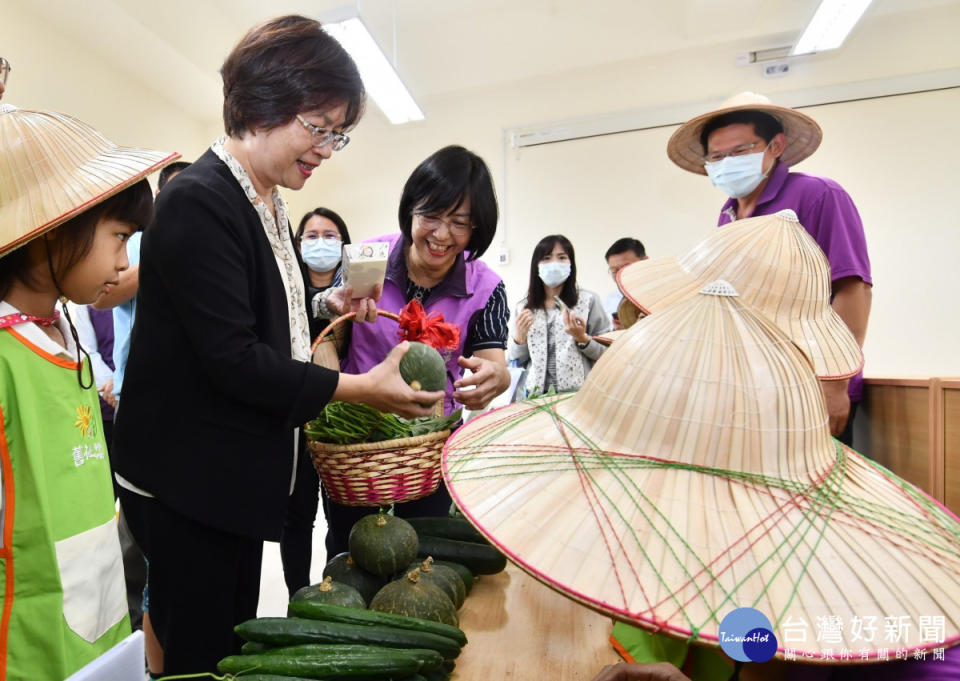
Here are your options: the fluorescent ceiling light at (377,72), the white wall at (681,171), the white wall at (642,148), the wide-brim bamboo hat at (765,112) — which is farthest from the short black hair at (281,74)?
the white wall at (681,171)

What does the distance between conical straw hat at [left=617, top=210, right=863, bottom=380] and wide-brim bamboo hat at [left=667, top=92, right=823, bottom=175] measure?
2.23ft

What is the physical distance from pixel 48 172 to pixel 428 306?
0.93 meters

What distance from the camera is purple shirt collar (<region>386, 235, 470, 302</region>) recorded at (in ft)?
5.11

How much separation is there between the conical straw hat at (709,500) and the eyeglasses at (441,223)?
0.84 m

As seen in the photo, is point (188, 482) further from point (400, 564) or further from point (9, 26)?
point (9, 26)

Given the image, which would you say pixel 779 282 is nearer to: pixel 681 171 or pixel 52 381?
pixel 52 381

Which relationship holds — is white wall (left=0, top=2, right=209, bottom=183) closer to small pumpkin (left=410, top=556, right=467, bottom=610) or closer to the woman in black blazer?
the woman in black blazer

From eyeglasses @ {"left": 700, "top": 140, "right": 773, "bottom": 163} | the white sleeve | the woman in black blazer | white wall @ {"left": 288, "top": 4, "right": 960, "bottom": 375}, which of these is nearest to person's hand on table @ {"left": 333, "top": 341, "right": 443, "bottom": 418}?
the woman in black blazer

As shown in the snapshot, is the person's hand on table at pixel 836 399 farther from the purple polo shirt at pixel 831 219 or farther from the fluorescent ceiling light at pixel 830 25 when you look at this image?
the fluorescent ceiling light at pixel 830 25

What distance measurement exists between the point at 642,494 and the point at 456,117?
198 inches

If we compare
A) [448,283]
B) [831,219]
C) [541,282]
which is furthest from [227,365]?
[541,282]

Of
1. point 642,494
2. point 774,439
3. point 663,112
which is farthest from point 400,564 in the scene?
point 663,112

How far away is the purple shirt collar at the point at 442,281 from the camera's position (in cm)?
156

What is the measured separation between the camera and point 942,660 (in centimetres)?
56
